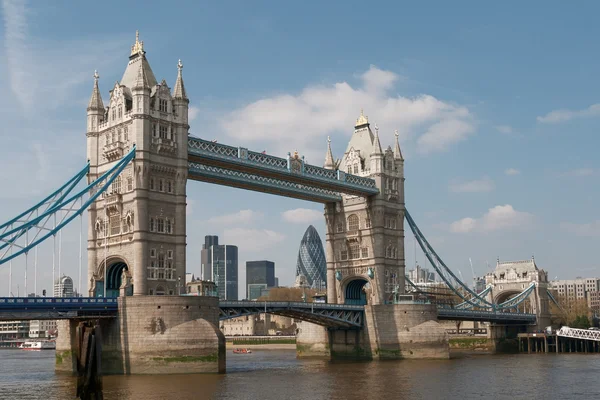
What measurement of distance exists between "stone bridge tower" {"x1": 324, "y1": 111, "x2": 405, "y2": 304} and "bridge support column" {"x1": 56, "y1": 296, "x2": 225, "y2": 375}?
35993mm

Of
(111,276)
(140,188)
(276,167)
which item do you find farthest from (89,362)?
(276,167)

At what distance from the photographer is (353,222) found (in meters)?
108

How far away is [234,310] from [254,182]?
15070 mm

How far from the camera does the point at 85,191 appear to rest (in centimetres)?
7506

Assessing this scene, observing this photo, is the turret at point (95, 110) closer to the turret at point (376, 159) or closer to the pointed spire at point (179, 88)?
the pointed spire at point (179, 88)

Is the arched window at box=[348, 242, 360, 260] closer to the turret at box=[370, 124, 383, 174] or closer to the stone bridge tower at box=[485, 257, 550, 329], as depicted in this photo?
the turret at box=[370, 124, 383, 174]

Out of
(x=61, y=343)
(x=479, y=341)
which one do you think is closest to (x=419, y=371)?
(x=61, y=343)

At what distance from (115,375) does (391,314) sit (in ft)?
126

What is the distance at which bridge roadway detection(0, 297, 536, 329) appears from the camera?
66875 millimetres

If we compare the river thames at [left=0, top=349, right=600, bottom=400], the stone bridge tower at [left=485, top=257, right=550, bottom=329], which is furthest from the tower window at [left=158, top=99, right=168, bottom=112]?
the stone bridge tower at [left=485, top=257, right=550, bottom=329]

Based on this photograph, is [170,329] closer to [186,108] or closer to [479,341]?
[186,108]

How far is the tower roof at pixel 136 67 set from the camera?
81.8 meters

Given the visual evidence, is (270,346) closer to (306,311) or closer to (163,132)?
(306,311)

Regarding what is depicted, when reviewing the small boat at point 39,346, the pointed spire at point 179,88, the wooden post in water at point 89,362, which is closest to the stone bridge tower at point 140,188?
the pointed spire at point 179,88
